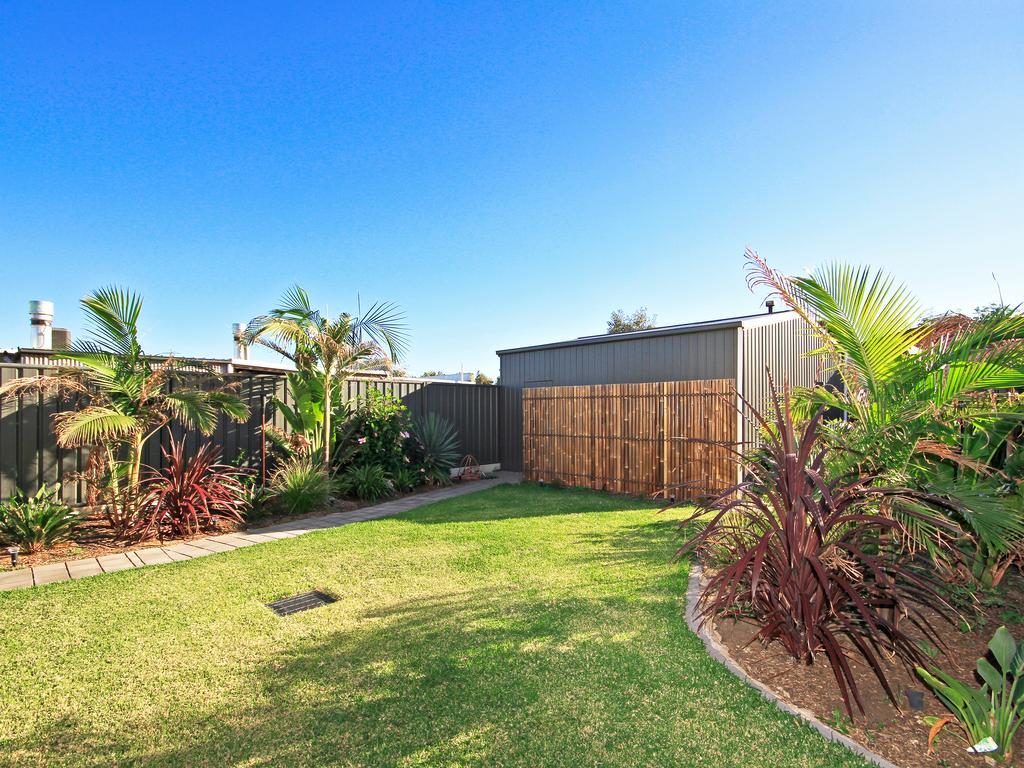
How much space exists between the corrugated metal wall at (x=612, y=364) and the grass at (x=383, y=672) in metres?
5.14

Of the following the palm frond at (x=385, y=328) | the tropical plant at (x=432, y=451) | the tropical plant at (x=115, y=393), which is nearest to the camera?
the tropical plant at (x=115, y=393)

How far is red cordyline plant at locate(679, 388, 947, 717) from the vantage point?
92.7 inches

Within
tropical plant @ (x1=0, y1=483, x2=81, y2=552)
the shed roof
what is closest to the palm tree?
tropical plant @ (x1=0, y1=483, x2=81, y2=552)

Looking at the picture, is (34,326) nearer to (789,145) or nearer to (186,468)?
(186,468)

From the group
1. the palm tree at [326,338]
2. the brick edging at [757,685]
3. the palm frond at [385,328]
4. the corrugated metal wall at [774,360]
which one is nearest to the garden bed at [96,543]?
the palm tree at [326,338]

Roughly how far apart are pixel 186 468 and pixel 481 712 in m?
5.46

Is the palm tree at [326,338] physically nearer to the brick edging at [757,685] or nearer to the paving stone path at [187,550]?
the paving stone path at [187,550]

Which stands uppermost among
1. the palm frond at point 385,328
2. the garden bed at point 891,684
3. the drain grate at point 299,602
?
the palm frond at point 385,328

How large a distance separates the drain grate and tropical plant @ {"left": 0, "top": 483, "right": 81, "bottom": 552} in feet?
10.5

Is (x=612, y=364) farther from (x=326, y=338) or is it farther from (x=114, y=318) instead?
(x=114, y=318)

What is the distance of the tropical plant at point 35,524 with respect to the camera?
16.1 ft

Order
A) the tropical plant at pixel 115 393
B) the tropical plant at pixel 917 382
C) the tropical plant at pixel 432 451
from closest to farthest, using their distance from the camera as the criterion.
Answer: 1. the tropical plant at pixel 917 382
2. the tropical plant at pixel 115 393
3. the tropical plant at pixel 432 451

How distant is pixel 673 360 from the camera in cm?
912

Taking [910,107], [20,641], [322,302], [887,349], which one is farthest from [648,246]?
[20,641]
